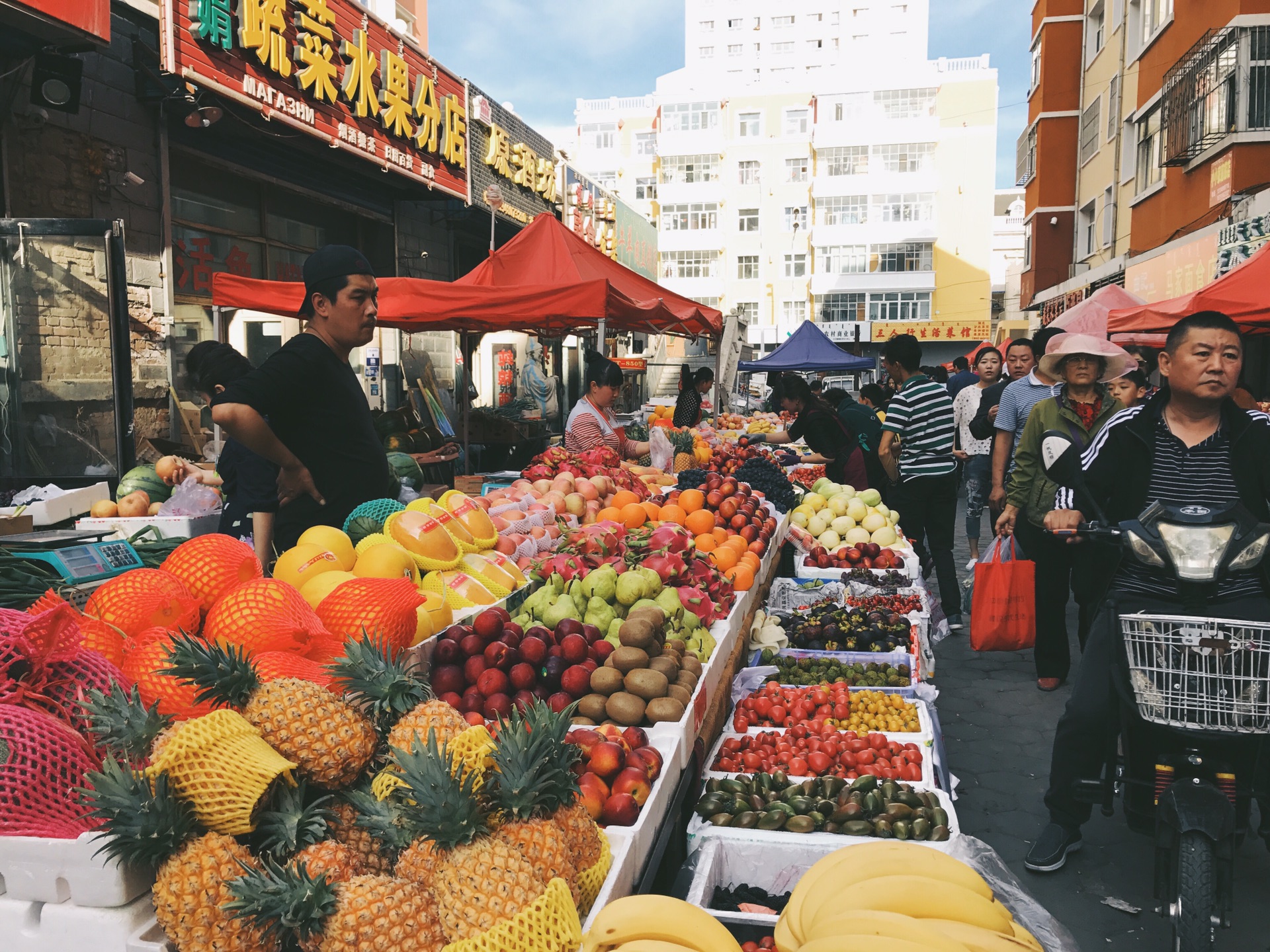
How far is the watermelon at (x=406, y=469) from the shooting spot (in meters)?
7.73

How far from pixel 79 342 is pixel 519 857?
6.80m

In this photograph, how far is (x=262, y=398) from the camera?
3.28 metres

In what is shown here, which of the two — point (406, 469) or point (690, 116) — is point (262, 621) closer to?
point (406, 469)

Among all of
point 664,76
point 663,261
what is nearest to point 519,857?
point 663,261

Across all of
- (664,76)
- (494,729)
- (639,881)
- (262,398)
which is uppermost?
(664,76)

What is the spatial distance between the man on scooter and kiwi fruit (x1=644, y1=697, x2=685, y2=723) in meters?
1.54

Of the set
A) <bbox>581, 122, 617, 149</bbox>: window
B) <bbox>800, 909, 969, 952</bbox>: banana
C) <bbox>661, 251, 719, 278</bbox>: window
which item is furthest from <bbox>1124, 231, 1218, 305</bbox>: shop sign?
<bbox>581, 122, 617, 149</bbox>: window

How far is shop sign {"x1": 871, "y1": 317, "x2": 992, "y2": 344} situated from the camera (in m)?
50.8

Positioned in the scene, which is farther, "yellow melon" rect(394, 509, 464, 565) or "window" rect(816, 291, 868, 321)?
"window" rect(816, 291, 868, 321)

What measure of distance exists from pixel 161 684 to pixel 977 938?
1.90 metres

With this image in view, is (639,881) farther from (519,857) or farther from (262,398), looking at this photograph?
(262,398)

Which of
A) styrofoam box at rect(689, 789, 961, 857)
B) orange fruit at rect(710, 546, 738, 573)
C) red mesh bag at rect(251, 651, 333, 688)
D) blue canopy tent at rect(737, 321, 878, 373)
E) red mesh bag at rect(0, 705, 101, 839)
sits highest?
blue canopy tent at rect(737, 321, 878, 373)

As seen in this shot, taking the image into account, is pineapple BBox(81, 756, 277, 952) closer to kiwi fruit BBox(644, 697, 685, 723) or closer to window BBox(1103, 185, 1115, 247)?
kiwi fruit BBox(644, 697, 685, 723)

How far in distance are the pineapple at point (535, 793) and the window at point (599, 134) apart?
217 feet
